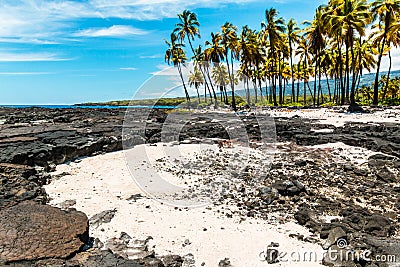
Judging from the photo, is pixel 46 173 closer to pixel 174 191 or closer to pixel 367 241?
pixel 174 191

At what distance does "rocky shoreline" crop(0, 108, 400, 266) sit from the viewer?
15.9ft

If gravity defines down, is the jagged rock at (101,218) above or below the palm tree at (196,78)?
below

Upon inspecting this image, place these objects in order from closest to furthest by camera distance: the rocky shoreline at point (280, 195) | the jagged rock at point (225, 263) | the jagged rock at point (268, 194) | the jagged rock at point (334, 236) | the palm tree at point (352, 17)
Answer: the rocky shoreline at point (280, 195), the jagged rock at point (225, 263), the jagged rock at point (334, 236), the jagged rock at point (268, 194), the palm tree at point (352, 17)

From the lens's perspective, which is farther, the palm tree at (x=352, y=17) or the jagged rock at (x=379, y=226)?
the palm tree at (x=352, y=17)

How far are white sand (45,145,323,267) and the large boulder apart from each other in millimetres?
828

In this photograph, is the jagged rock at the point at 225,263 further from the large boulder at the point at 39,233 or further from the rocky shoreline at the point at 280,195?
the large boulder at the point at 39,233

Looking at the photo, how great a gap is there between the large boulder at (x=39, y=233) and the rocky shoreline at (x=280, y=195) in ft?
0.05

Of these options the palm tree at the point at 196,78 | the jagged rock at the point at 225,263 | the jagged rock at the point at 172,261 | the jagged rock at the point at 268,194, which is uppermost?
the palm tree at the point at 196,78

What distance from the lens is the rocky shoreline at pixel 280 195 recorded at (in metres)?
4.85

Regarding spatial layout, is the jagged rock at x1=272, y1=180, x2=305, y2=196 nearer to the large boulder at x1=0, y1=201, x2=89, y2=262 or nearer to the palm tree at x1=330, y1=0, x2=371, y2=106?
the large boulder at x1=0, y1=201, x2=89, y2=262

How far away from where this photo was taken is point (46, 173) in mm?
10141

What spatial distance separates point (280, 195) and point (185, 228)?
2913mm

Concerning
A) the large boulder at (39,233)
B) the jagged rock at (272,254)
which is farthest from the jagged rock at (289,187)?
the large boulder at (39,233)

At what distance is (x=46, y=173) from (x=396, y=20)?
33.1 metres
